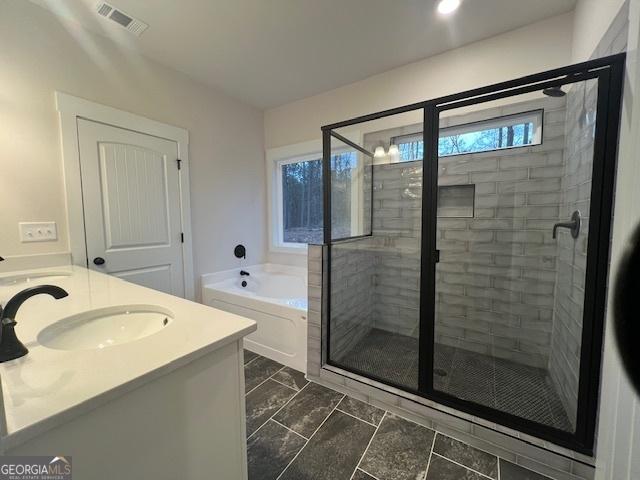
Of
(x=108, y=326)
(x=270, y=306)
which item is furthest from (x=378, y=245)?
(x=108, y=326)

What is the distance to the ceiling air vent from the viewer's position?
174cm

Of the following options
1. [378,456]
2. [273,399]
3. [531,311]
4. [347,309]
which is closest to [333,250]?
[347,309]

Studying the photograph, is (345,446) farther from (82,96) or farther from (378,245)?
(82,96)

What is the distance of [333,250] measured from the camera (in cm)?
210

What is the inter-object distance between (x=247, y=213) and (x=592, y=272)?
2993mm

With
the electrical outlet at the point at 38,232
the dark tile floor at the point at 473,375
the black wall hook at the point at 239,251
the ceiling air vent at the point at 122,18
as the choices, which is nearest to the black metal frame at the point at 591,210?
the dark tile floor at the point at 473,375

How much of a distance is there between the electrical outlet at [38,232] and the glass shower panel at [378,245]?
199 cm

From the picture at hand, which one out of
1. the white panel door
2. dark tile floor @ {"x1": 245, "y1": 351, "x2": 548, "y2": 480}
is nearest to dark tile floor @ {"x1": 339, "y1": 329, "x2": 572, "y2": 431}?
dark tile floor @ {"x1": 245, "y1": 351, "x2": 548, "y2": 480}

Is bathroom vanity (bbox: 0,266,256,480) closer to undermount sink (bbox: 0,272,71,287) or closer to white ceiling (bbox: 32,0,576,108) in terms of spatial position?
undermount sink (bbox: 0,272,71,287)

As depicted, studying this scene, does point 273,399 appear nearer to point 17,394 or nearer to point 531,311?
point 17,394

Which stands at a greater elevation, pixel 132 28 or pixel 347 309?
pixel 132 28

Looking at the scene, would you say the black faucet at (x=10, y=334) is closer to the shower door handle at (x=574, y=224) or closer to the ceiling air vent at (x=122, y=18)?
the ceiling air vent at (x=122, y=18)

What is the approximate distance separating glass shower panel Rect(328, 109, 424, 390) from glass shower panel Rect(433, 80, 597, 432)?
314 mm

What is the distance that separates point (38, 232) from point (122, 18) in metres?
1.60
